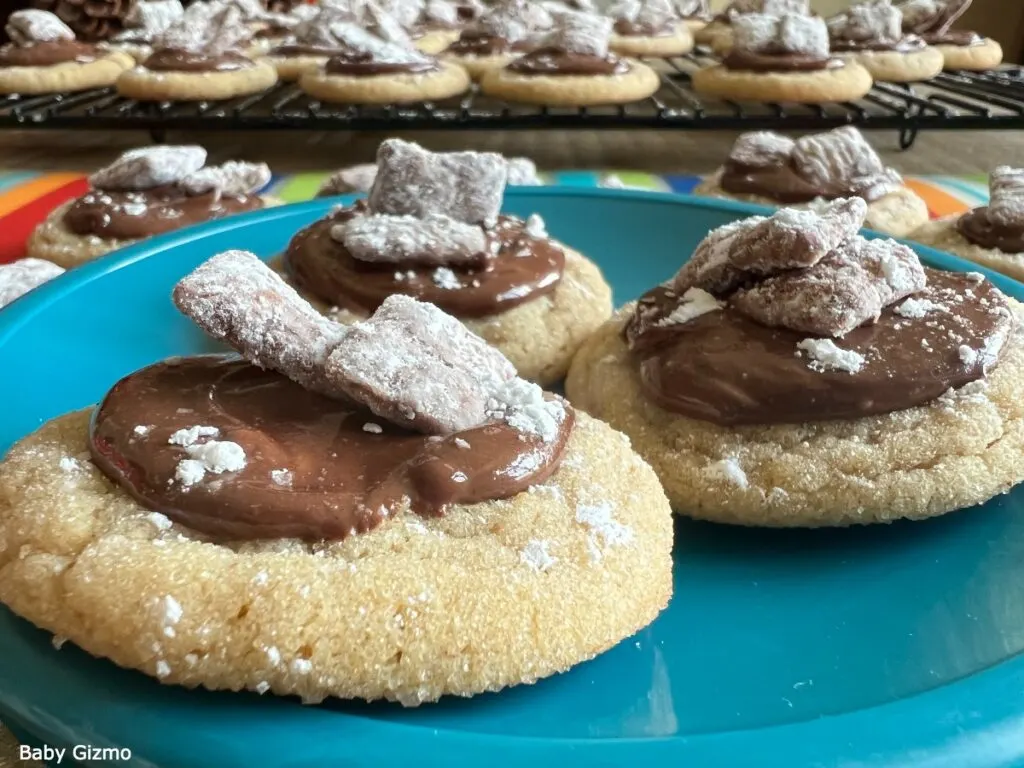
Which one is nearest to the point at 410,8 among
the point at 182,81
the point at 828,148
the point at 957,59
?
the point at 182,81

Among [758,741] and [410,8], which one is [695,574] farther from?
[410,8]

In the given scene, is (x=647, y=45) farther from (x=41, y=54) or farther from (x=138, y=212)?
(x=138, y=212)

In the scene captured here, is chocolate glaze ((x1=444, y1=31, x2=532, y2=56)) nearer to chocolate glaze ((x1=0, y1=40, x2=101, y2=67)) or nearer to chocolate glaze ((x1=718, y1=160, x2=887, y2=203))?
chocolate glaze ((x1=0, y1=40, x2=101, y2=67))

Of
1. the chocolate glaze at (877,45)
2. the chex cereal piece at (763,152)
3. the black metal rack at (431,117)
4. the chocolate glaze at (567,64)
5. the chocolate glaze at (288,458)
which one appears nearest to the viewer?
the chocolate glaze at (288,458)

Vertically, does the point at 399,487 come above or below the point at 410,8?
above

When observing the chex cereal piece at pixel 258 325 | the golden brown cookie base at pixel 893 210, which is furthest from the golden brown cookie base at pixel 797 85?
the chex cereal piece at pixel 258 325

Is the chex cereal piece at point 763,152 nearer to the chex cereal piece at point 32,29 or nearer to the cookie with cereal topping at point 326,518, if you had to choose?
the cookie with cereal topping at point 326,518

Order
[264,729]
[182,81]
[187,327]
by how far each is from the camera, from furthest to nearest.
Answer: [182,81] → [187,327] → [264,729]
